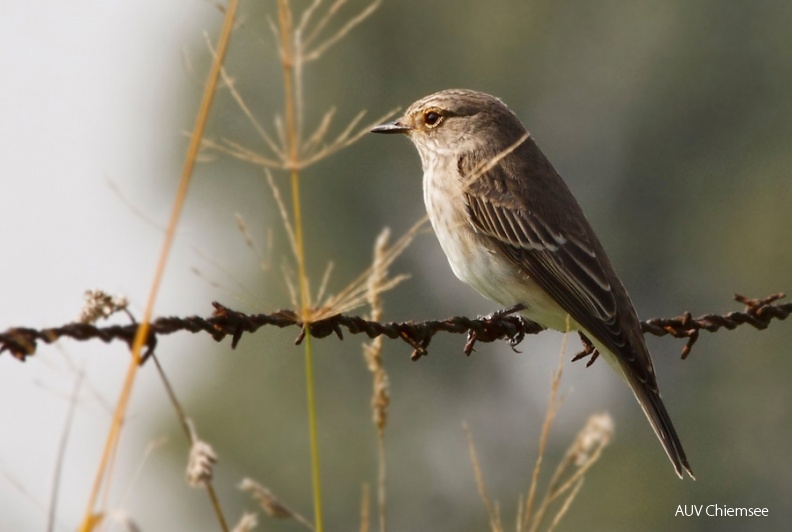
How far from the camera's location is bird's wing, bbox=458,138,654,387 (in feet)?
24.6

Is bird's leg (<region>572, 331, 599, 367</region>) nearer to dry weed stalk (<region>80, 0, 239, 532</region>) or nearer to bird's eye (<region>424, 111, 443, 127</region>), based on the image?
bird's eye (<region>424, 111, 443, 127</region>)

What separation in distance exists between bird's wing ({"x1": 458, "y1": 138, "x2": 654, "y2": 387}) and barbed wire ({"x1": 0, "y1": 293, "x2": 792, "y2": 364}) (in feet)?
0.81

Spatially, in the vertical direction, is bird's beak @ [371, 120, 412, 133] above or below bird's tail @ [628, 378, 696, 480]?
above

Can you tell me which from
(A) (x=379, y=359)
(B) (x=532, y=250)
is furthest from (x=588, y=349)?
(A) (x=379, y=359)

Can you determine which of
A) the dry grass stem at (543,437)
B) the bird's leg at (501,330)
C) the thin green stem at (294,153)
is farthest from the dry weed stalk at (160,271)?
the bird's leg at (501,330)

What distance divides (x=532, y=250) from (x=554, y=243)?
Answer: 0.18m

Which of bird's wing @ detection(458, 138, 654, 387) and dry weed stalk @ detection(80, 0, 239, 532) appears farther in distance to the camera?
bird's wing @ detection(458, 138, 654, 387)

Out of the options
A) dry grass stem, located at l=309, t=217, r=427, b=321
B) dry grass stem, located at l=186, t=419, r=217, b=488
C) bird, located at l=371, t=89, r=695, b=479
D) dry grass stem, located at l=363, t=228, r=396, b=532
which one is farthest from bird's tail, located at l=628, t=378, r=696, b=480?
dry grass stem, located at l=186, t=419, r=217, b=488

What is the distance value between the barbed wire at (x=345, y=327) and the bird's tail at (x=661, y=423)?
36 cm

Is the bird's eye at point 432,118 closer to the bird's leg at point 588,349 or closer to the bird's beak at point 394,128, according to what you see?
the bird's beak at point 394,128

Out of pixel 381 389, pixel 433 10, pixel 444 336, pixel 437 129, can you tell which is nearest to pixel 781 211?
pixel 444 336

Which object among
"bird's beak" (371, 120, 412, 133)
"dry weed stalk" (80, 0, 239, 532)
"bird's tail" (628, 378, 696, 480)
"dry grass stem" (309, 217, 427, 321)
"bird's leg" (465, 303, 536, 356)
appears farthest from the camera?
"bird's beak" (371, 120, 412, 133)

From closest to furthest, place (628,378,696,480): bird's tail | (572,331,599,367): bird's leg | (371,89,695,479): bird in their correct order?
(628,378,696,480): bird's tail → (371,89,695,479): bird → (572,331,599,367): bird's leg

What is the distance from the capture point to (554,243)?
8.00 meters
